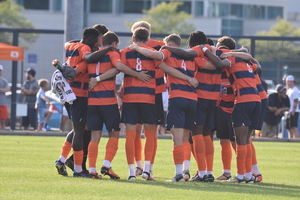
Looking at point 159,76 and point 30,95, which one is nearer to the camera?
point 159,76

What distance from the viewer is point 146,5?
6181 centimetres

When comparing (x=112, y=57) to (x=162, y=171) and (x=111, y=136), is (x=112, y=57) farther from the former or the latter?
(x=162, y=171)

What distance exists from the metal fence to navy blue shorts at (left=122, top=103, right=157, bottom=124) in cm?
1194

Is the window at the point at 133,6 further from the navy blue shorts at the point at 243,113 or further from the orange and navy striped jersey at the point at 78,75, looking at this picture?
the navy blue shorts at the point at 243,113

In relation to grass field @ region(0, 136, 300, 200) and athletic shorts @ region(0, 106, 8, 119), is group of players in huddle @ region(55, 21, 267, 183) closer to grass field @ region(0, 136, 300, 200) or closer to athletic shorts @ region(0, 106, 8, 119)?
grass field @ region(0, 136, 300, 200)

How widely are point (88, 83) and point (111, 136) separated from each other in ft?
2.98

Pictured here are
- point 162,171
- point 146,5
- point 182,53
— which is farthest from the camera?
point 146,5

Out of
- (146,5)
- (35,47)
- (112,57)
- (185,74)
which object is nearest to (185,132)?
(185,74)

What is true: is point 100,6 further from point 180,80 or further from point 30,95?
point 180,80

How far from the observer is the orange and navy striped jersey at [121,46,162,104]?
33.0ft

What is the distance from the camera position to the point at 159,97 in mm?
10688

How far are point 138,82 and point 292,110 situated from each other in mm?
11836

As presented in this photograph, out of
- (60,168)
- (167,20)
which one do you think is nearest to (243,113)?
(60,168)

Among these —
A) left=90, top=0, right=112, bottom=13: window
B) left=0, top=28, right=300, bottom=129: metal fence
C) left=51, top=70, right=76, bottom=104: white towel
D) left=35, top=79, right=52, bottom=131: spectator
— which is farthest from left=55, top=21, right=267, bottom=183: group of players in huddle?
left=90, top=0, right=112, bottom=13: window
